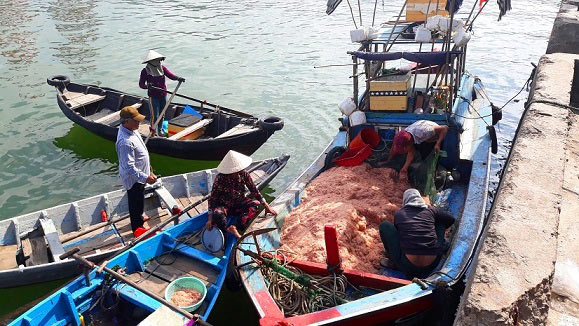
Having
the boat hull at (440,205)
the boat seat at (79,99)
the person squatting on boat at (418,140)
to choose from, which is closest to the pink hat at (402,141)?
the person squatting on boat at (418,140)

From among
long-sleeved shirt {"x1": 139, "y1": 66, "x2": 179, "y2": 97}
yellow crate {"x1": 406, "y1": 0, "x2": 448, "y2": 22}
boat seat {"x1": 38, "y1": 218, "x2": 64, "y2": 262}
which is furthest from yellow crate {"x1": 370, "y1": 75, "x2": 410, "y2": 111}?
boat seat {"x1": 38, "y1": 218, "x2": 64, "y2": 262}

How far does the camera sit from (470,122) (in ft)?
30.5

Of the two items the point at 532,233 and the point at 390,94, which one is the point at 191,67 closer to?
the point at 390,94

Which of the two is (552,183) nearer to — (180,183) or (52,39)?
(180,183)

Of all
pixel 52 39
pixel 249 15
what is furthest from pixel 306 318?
pixel 249 15

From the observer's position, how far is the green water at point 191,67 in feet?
35.7

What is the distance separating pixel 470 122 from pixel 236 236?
17.9ft

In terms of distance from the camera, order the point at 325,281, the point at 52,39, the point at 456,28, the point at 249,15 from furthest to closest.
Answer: the point at 249,15 < the point at 52,39 < the point at 456,28 < the point at 325,281

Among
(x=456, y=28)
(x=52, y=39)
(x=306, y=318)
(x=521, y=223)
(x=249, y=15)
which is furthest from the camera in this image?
(x=249, y=15)

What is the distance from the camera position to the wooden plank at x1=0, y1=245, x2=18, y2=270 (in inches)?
265

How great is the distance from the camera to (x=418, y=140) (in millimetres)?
6895

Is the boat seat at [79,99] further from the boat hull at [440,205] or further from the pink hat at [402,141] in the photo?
the pink hat at [402,141]

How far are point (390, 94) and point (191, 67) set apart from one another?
12.1m

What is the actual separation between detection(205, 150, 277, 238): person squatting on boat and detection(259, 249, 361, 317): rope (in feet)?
2.97
